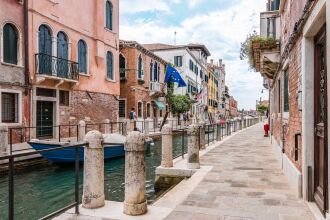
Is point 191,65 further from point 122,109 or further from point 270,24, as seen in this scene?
point 270,24

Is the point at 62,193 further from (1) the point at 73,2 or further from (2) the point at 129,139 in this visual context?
(1) the point at 73,2

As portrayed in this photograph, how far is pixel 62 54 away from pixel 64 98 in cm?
241

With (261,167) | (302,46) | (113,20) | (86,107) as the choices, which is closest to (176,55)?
(113,20)

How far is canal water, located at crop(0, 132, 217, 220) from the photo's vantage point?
7422 mm

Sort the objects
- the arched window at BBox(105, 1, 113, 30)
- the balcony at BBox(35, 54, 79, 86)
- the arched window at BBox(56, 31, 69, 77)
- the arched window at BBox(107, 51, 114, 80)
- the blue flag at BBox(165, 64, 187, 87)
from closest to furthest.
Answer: the balcony at BBox(35, 54, 79, 86) < the arched window at BBox(56, 31, 69, 77) < the blue flag at BBox(165, 64, 187, 87) < the arched window at BBox(105, 1, 113, 30) < the arched window at BBox(107, 51, 114, 80)

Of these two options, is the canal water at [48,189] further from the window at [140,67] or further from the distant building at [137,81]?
the window at [140,67]

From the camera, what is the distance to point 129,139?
4.56m

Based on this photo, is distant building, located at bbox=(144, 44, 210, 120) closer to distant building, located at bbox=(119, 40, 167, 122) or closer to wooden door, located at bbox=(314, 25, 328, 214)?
distant building, located at bbox=(119, 40, 167, 122)

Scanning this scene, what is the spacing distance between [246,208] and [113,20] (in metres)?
20.9

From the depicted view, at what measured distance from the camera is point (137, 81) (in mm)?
28562

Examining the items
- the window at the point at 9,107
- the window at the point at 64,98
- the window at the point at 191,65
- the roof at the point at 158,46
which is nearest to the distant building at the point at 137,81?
the window at the point at 64,98

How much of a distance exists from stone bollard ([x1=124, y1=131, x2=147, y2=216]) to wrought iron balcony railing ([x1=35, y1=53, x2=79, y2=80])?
41.6 feet

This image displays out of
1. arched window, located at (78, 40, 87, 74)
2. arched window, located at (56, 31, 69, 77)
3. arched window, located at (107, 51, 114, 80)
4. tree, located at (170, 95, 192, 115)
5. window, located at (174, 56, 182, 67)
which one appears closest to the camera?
arched window, located at (56, 31, 69, 77)

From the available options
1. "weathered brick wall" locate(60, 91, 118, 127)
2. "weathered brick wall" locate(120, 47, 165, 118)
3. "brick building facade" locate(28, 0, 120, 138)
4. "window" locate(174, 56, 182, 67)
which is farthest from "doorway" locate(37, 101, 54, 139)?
"window" locate(174, 56, 182, 67)
